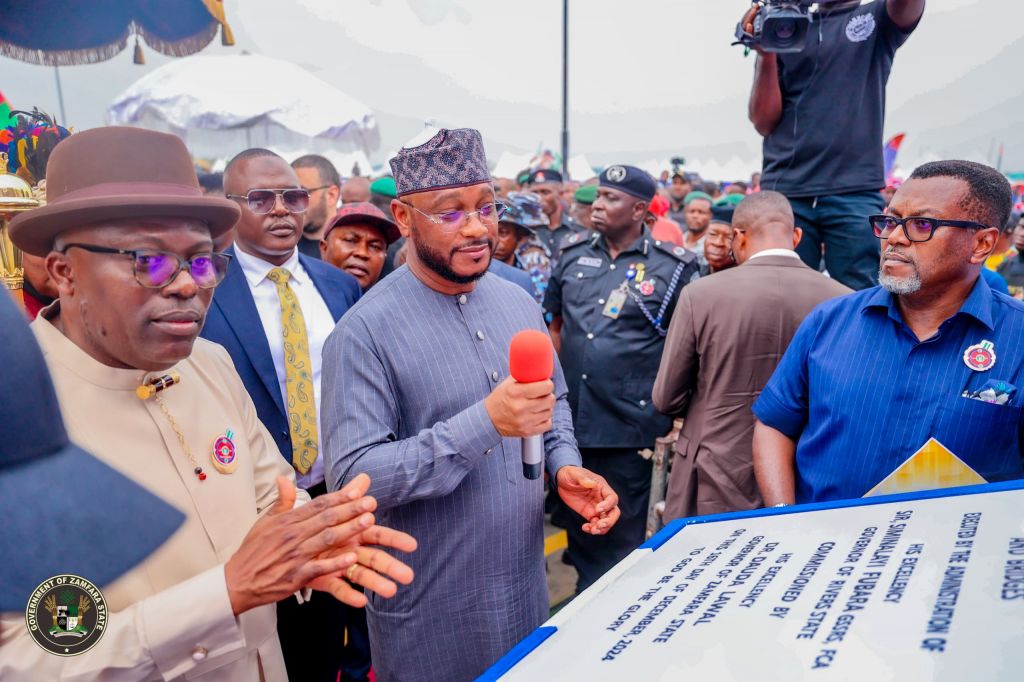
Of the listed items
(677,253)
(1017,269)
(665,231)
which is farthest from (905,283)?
(665,231)

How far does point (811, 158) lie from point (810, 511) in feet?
8.70

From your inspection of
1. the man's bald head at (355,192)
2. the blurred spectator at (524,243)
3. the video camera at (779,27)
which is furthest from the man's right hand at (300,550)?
the man's bald head at (355,192)

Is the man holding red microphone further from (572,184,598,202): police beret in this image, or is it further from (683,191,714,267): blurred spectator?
(683,191,714,267): blurred spectator

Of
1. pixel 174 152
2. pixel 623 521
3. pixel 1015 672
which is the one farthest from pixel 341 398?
pixel 623 521

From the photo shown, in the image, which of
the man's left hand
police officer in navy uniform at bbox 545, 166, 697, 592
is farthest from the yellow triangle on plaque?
police officer in navy uniform at bbox 545, 166, 697, 592

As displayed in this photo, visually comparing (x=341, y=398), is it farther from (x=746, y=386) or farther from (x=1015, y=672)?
(x=746, y=386)

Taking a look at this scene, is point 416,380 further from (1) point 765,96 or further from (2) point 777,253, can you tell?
(1) point 765,96

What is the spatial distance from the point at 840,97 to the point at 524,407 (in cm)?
289

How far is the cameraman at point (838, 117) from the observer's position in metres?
3.54

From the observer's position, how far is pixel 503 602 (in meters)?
2.29

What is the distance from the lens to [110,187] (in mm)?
1658

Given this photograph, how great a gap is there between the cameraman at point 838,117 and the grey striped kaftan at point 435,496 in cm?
233

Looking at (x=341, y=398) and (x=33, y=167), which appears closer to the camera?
(x=341, y=398)

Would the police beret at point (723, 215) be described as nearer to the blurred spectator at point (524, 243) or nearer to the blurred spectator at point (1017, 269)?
the blurred spectator at point (524, 243)
